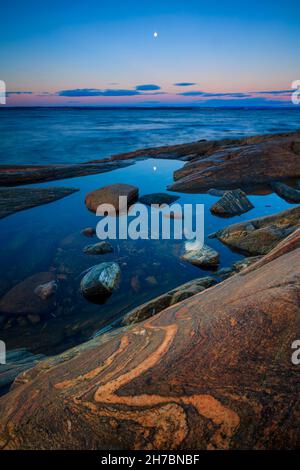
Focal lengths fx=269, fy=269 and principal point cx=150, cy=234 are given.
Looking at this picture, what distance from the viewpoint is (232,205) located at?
7008mm

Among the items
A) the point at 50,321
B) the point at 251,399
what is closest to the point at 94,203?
the point at 50,321

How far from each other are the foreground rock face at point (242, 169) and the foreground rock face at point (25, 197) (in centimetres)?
377

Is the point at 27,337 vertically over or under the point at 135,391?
under

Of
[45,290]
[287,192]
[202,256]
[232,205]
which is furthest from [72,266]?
[287,192]

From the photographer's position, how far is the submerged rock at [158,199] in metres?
7.88

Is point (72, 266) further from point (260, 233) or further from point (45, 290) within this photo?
point (260, 233)

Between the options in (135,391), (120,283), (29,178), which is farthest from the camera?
(29,178)

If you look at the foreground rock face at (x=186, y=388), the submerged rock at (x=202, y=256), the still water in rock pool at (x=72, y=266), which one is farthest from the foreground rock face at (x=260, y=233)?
the foreground rock face at (x=186, y=388)

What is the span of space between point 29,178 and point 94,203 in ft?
14.2

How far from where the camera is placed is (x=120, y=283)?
4309 millimetres

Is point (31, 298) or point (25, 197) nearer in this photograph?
point (31, 298)

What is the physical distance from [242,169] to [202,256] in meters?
6.07
